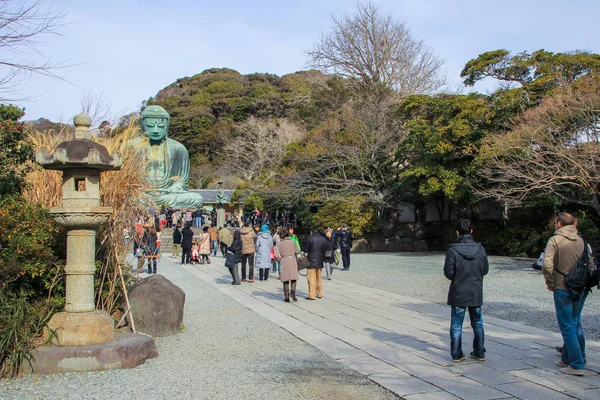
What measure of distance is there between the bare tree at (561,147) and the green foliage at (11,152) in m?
12.4

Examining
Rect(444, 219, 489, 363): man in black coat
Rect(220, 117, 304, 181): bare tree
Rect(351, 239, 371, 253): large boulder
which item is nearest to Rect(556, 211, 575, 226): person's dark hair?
Rect(444, 219, 489, 363): man in black coat

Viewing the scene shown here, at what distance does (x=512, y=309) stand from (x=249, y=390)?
20.0 ft

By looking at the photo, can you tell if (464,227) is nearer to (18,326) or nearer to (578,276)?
(578,276)

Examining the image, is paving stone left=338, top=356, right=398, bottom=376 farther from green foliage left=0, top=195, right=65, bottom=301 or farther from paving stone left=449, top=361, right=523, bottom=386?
green foliage left=0, top=195, right=65, bottom=301

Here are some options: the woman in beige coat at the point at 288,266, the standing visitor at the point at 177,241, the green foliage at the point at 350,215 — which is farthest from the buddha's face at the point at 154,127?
the woman in beige coat at the point at 288,266

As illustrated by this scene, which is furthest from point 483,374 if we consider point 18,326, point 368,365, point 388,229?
point 388,229

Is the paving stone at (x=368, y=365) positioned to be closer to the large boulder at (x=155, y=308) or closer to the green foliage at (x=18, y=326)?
the large boulder at (x=155, y=308)

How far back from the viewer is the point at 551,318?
332 inches

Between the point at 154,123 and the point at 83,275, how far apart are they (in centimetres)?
2634

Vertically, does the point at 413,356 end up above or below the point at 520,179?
below

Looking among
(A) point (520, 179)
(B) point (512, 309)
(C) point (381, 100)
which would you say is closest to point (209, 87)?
(C) point (381, 100)

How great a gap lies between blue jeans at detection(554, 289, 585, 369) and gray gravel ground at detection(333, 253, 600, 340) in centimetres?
217

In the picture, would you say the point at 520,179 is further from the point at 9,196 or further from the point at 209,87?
the point at 209,87

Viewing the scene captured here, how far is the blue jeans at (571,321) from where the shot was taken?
202 inches
